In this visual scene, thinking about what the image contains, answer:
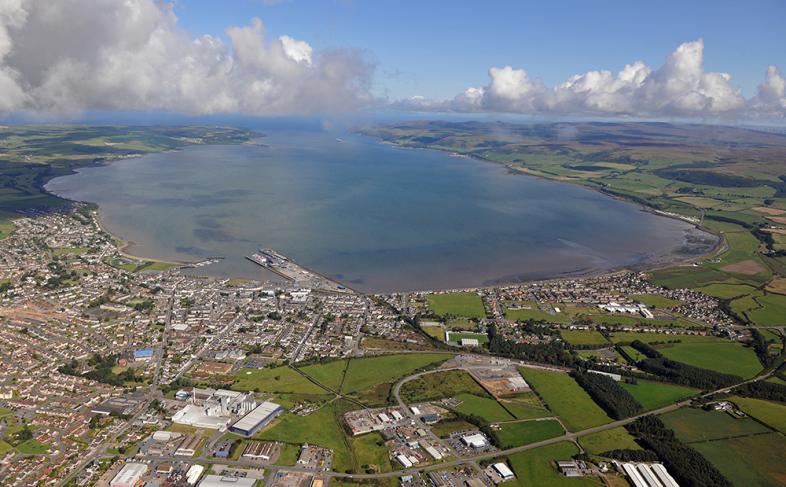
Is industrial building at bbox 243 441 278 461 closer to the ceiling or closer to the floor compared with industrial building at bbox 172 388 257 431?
closer to the floor

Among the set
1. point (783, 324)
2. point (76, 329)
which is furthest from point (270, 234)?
point (783, 324)

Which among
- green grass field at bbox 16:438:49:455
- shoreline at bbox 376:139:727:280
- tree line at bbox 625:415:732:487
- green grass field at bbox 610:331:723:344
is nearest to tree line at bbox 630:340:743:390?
green grass field at bbox 610:331:723:344

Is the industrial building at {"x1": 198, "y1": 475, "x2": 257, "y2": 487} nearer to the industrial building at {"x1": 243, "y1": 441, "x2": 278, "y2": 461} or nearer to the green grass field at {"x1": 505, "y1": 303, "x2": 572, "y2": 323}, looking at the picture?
the industrial building at {"x1": 243, "y1": 441, "x2": 278, "y2": 461}

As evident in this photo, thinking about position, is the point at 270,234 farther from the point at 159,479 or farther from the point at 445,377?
the point at 159,479

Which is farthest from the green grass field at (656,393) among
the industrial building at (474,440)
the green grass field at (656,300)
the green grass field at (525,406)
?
the green grass field at (656,300)

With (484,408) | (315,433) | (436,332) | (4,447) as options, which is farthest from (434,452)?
(4,447)

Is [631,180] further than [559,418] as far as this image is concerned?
Yes
